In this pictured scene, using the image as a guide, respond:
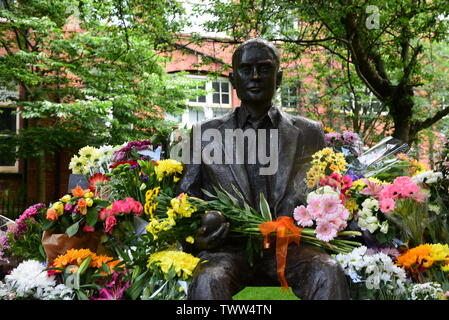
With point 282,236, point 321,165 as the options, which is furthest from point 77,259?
point 321,165

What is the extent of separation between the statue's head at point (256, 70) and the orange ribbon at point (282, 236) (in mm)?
864

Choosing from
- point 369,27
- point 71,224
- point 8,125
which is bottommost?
point 71,224

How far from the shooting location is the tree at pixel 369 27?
25.5ft

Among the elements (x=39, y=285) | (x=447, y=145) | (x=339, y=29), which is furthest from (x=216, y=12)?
(x=39, y=285)

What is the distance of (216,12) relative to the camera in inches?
350

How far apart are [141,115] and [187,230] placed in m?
10.7

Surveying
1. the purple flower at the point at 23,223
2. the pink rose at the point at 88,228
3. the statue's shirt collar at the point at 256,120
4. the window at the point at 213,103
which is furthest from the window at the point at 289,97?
the pink rose at the point at 88,228

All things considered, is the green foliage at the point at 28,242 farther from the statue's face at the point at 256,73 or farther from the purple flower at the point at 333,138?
the purple flower at the point at 333,138

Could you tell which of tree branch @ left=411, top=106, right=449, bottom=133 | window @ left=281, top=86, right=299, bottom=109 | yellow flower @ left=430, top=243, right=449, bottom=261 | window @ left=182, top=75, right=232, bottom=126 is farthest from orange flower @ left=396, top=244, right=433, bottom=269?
window @ left=182, top=75, right=232, bottom=126

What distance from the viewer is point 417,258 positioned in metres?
2.76

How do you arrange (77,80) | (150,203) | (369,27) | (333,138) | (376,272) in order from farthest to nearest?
(77,80) → (369,27) → (333,138) → (150,203) → (376,272)

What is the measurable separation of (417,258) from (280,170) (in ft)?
3.12

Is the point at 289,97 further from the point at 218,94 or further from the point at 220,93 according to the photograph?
the point at 218,94

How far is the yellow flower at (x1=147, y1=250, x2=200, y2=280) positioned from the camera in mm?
2619
